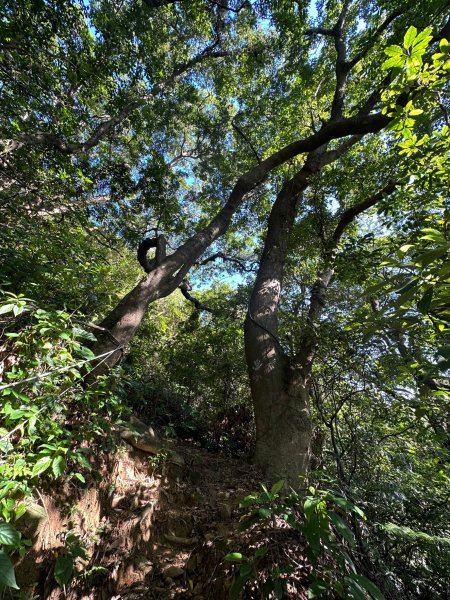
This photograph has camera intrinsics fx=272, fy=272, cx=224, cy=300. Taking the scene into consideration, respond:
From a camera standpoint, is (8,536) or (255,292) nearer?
(8,536)

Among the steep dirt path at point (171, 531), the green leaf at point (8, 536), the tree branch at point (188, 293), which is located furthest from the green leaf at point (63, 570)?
the tree branch at point (188, 293)

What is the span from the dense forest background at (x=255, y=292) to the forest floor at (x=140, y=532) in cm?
7

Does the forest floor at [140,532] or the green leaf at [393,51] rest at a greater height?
the green leaf at [393,51]

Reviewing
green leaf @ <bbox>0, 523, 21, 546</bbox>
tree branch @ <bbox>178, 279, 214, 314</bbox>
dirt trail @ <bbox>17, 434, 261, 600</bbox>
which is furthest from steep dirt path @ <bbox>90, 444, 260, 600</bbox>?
tree branch @ <bbox>178, 279, 214, 314</bbox>

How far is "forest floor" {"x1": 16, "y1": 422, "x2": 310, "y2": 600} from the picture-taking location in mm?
1818

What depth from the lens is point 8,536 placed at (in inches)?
42.3

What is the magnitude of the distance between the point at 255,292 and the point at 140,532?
3227 mm

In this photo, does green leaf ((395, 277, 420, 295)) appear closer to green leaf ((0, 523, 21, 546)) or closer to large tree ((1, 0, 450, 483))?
large tree ((1, 0, 450, 483))

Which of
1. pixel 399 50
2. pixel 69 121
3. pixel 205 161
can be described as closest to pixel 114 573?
pixel 399 50

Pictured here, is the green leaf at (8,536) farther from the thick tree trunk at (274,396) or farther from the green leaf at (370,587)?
the thick tree trunk at (274,396)

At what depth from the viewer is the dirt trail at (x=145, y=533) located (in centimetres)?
183

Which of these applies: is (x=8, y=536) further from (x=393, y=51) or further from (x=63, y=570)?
(x=393, y=51)

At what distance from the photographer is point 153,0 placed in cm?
541

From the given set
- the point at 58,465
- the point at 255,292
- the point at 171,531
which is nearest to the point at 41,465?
the point at 58,465
